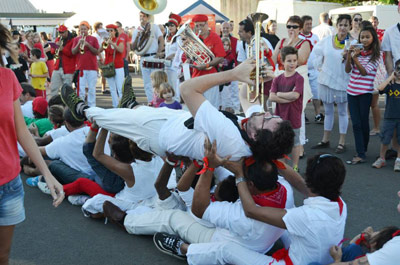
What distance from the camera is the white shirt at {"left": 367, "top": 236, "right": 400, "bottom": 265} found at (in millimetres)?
2461

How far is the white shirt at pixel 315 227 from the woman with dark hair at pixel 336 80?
381cm

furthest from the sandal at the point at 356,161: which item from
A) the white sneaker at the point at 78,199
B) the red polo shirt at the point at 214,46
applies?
the white sneaker at the point at 78,199

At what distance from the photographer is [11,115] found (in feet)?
7.70

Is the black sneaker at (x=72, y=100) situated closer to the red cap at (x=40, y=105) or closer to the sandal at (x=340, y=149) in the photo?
the red cap at (x=40, y=105)

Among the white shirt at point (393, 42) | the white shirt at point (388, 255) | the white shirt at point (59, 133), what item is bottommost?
the white shirt at point (59, 133)

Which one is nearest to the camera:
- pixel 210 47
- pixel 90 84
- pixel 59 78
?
pixel 210 47

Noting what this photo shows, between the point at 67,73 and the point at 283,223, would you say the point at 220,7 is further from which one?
the point at 283,223

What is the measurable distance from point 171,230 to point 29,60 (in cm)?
908

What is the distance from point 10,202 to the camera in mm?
2381

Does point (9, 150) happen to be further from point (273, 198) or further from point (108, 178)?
point (108, 178)

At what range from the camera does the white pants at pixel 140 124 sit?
11.5 ft

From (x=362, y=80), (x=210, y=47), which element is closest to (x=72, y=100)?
(x=210, y=47)

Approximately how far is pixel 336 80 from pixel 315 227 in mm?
4208

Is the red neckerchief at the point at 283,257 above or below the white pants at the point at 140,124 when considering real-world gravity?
below
